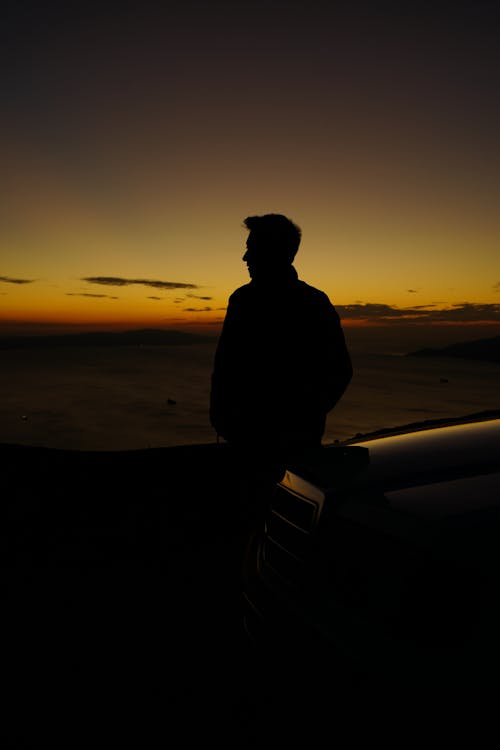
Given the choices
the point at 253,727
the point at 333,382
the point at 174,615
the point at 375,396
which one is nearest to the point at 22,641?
the point at 174,615

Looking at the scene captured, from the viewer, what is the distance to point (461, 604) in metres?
1.42

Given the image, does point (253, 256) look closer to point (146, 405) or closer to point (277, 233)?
point (277, 233)

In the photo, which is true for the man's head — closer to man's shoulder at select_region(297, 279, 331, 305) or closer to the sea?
man's shoulder at select_region(297, 279, 331, 305)

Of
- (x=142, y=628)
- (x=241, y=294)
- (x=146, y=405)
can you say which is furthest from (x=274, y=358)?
(x=146, y=405)

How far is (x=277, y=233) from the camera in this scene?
2896 mm

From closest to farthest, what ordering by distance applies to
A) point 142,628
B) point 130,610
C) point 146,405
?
point 142,628
point 130,610
point 146,405

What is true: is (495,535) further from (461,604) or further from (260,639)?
(260,639)

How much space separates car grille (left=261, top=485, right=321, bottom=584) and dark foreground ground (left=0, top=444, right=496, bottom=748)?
0.94 ft

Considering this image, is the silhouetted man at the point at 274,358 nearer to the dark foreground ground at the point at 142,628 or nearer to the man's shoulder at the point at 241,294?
the man's shoulder at the point at 241,294

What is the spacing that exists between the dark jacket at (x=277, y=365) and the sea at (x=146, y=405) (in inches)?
862

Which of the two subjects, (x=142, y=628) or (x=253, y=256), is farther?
(x=142, y=628)

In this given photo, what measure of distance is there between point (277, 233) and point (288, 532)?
57.6 inches

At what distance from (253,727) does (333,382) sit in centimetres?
159

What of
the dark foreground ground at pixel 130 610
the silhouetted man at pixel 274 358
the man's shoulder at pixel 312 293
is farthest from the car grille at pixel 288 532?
the man's shoulder at pixel 312 293
